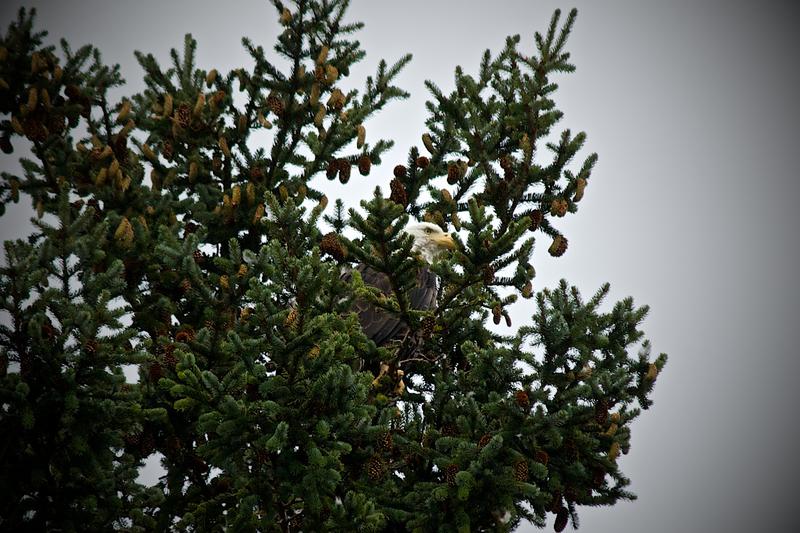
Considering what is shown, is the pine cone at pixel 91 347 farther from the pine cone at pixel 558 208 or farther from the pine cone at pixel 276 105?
the pine cone at pixel 558 208

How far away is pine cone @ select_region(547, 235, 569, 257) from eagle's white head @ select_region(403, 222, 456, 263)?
6.51 ft

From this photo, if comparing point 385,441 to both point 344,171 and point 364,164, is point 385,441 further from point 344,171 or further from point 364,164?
point 364,164

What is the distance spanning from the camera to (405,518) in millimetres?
3951

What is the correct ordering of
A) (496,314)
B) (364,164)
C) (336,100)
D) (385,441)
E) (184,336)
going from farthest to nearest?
(364,164)
(336,100)
(496,314)
(184,336)
(385,441)

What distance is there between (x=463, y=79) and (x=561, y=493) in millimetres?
3375

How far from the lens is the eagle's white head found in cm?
694

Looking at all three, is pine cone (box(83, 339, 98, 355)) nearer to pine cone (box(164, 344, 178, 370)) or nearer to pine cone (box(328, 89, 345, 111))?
pine cone (box(164, 344, 178, 370))

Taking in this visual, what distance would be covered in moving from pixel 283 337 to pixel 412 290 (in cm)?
297

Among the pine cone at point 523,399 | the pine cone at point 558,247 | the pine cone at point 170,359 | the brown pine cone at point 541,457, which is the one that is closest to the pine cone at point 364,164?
the pine cone at point 558,247

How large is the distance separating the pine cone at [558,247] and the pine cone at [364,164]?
1.57m

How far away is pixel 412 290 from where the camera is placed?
643 centimetres

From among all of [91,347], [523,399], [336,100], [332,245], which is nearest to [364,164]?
[336,100]

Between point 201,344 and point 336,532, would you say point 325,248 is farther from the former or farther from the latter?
point 336,532

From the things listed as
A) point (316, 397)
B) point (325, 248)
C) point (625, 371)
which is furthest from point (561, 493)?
point (325, 248)
